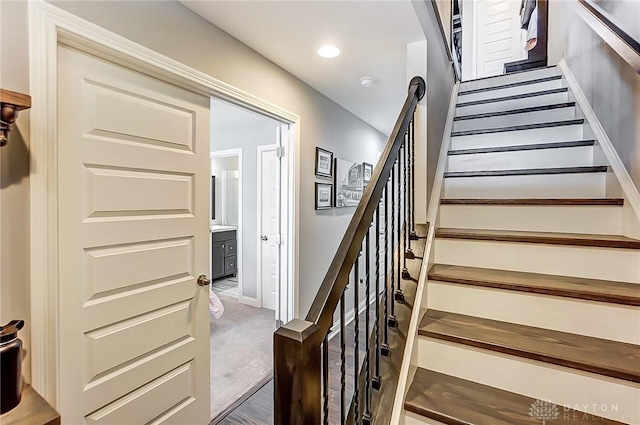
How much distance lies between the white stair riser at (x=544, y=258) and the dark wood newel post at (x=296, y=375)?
1.29 m

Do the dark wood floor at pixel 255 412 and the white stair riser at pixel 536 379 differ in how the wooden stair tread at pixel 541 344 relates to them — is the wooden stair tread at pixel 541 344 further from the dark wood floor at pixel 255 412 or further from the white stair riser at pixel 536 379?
the dark wood floor at pixel 255 412

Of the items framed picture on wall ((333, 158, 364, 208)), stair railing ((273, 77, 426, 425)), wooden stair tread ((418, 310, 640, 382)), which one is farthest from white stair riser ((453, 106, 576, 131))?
wooden stair tread ((418, 310, 640, 382))

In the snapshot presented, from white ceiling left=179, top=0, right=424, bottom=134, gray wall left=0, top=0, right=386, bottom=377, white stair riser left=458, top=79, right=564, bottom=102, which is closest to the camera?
gray wall left=0, top=0, right=386, bottom=377

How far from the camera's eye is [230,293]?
4.62 meters

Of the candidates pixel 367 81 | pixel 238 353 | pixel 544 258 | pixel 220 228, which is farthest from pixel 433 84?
pixel 220 228

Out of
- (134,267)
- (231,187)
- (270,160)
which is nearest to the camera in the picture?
(134,267)

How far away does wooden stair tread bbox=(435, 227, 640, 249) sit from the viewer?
1.41 m

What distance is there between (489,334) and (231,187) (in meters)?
5.23

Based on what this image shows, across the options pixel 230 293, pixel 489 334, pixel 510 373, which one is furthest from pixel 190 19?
pixel 230 293

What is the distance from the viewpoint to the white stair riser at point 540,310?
4.05 ft

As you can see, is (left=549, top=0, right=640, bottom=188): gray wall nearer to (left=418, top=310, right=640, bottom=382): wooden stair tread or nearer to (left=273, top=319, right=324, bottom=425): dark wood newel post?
(left=418, top=310, right=640, bottom=382): wooden stair tread

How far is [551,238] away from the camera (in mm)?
1525

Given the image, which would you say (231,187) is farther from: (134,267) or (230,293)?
(134,267)

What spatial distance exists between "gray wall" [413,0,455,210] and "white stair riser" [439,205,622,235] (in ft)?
0.82
